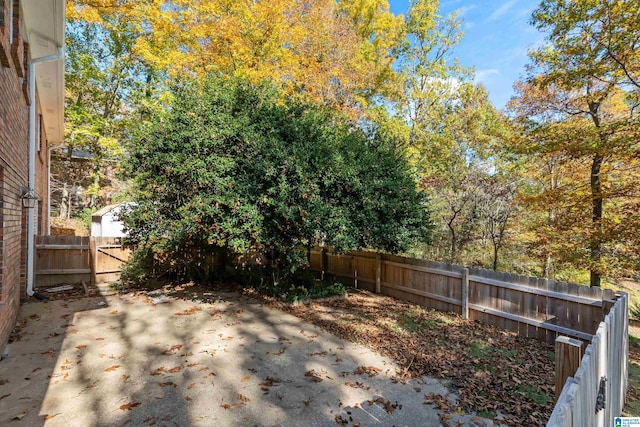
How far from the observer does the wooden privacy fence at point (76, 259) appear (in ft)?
27.1

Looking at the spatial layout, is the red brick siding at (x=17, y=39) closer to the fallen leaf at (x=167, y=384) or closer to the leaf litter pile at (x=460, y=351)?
the fallen leaf at (x=167, y=384)

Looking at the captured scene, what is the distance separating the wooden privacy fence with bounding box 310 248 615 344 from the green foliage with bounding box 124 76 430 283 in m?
0.94

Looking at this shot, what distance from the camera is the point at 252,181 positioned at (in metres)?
6.29

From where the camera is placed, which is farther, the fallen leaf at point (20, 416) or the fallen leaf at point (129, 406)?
the fallen leaf at point (129, 406)

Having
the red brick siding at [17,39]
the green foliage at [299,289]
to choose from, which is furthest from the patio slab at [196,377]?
the red brick siding at [17,39]

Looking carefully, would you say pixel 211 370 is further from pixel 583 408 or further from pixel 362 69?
pixel 362 69

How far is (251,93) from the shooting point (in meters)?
7.14

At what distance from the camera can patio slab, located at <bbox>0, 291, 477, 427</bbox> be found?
120 inches

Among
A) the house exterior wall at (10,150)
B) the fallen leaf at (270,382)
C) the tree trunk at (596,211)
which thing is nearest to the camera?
the fallen leaf at (270,382)

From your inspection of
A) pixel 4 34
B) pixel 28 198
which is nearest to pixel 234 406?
pixel 4 34

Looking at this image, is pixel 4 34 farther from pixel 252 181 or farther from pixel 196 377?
pixel 196 377

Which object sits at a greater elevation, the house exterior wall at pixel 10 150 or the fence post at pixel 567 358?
the house exterior wall at pixel 10 150

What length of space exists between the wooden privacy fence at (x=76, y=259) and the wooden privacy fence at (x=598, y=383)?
9023 mm

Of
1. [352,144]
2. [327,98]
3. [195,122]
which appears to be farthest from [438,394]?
[327,98]
